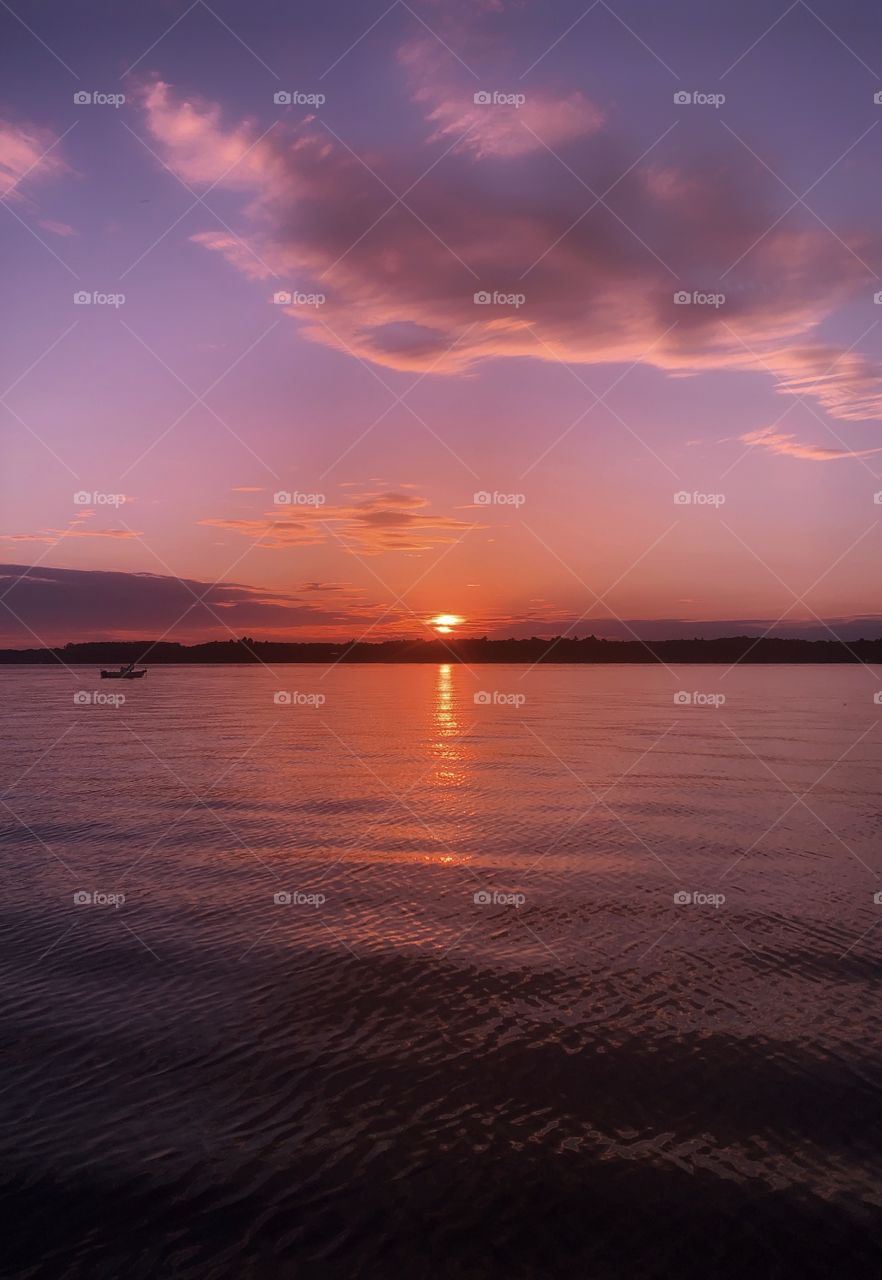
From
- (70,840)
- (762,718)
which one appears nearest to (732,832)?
(70,840)

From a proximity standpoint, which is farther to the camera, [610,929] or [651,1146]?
[610,929]

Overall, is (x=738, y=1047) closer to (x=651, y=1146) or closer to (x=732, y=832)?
(x=651, y=1146)

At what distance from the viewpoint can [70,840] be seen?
1106 inches

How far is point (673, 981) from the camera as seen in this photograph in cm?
1639

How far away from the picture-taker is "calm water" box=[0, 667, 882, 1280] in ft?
31.1

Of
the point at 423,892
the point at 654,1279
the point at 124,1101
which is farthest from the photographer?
the point at 423,892

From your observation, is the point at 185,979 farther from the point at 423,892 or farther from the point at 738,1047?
the point at 738,1047

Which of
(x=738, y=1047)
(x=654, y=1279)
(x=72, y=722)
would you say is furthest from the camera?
(x=72, y=722)

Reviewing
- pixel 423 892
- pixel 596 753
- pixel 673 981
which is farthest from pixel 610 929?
pixel 596 753

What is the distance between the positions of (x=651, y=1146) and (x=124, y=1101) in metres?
6.93

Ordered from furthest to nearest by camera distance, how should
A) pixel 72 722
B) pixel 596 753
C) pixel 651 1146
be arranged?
1. pixel 72 722
2. pixel 596 753
3. pixel 651 1146

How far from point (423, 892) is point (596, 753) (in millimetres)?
→ 31819

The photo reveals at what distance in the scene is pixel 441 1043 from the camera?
13719 millimetres

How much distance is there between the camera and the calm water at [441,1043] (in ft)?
31.1
